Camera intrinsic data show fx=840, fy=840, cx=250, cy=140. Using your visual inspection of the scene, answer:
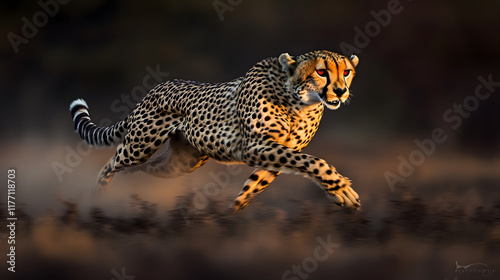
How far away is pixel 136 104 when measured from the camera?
757cm

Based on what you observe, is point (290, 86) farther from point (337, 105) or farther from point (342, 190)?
point (342, 190)

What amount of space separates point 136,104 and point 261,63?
53.1 inches

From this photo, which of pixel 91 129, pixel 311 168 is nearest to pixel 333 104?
pixel 311 168

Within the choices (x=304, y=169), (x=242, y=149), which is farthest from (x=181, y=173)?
(x=304, y=169)

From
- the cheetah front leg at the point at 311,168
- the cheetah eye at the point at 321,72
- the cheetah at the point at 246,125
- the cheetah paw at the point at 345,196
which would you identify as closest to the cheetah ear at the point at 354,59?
the cheetah at the point at 246,125

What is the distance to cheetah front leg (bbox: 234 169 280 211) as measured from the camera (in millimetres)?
7008

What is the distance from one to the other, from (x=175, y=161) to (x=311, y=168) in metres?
1.83

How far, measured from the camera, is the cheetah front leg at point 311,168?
20.4 ft

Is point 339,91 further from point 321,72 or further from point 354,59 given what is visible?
point 354,59

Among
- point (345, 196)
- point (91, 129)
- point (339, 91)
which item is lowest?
point (345, 196)

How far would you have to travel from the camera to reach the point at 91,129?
7793 millimetres

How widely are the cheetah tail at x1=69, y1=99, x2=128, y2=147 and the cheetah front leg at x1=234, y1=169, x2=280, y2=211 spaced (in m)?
1.33

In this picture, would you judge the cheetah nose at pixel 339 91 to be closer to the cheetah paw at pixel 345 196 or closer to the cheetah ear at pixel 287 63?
the cheetah ear at pixel 287 63

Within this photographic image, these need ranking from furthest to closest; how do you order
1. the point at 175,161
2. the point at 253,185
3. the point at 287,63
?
the point at 175,161, the point at 253,185, the point at 287,63
